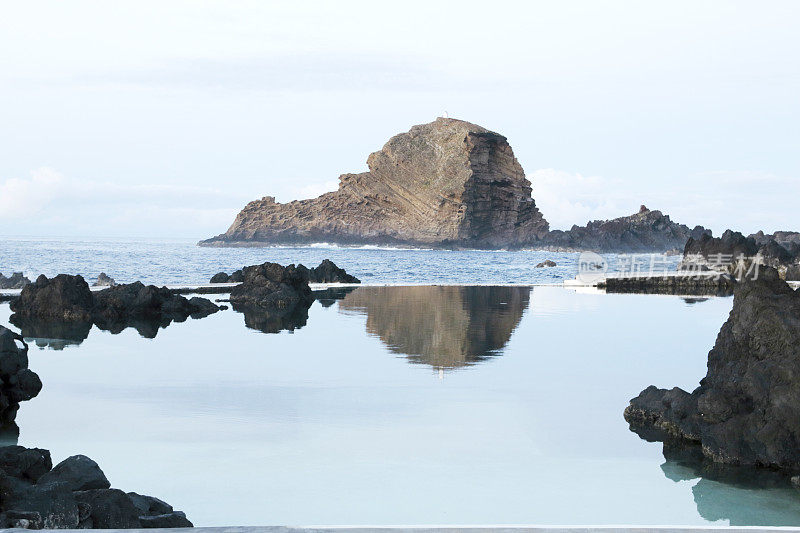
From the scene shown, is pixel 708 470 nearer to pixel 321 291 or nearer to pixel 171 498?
pixel 171 498

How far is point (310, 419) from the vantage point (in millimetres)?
8016

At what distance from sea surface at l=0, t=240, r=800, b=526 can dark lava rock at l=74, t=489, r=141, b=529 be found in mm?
916

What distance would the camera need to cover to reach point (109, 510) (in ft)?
14.2

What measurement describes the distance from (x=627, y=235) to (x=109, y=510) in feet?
405

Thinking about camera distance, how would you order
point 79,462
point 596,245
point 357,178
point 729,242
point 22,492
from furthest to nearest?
point 357,178, point 596,245, point 729,242, point 79,462, point 22,492

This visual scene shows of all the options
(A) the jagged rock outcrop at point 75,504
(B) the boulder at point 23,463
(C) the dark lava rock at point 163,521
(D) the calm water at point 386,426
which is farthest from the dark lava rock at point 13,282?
(C) the dark lava rock at point 163,521

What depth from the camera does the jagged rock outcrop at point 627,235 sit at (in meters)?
122

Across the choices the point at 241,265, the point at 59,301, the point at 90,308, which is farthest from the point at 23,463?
the point at 241,265

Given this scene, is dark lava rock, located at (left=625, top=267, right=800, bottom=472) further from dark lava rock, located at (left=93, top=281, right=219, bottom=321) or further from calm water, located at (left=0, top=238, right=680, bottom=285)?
calm water, located at (left=0, top=238, right=680, bottom=285)

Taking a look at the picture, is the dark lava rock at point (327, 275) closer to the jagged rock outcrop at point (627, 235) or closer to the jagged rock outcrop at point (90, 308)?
the jagged rock outcrop at point (90, 308)

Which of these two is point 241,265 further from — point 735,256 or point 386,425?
point 386,425

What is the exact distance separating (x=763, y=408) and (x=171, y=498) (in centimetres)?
428

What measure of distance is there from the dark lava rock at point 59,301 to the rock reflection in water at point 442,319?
5.36 metres

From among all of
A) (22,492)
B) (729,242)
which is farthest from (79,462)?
(729,242)
